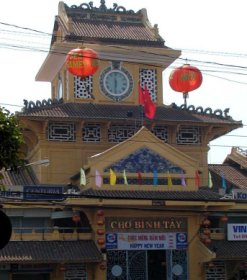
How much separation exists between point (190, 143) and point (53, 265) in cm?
871

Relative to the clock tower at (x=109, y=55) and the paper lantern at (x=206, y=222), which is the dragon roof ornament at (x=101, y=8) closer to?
the clock tower at (x=109, y=55)

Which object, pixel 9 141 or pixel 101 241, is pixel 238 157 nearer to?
pixel 101 241

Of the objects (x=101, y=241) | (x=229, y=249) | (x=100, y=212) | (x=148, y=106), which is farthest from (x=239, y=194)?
(x=101, y=241)

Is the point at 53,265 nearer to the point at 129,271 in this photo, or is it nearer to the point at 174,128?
the point at 129,271

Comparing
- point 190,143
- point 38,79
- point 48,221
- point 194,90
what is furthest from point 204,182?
point 38,79

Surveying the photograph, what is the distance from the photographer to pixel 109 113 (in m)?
33.3

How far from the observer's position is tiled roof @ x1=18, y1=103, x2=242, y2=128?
3222 centimetres

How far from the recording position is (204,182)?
34188 mm

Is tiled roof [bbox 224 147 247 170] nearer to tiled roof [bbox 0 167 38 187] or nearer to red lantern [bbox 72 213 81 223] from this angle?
tiled roof [bbox 0 167 38 187]

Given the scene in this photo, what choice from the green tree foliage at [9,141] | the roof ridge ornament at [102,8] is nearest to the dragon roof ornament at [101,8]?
the roof ridge ornament at [102,8]

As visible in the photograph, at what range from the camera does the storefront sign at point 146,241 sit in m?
30.5

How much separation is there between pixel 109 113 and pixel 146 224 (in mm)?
5236

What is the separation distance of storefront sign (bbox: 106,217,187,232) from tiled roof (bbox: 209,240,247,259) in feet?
4.93

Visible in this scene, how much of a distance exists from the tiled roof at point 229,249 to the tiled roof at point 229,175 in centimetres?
341
